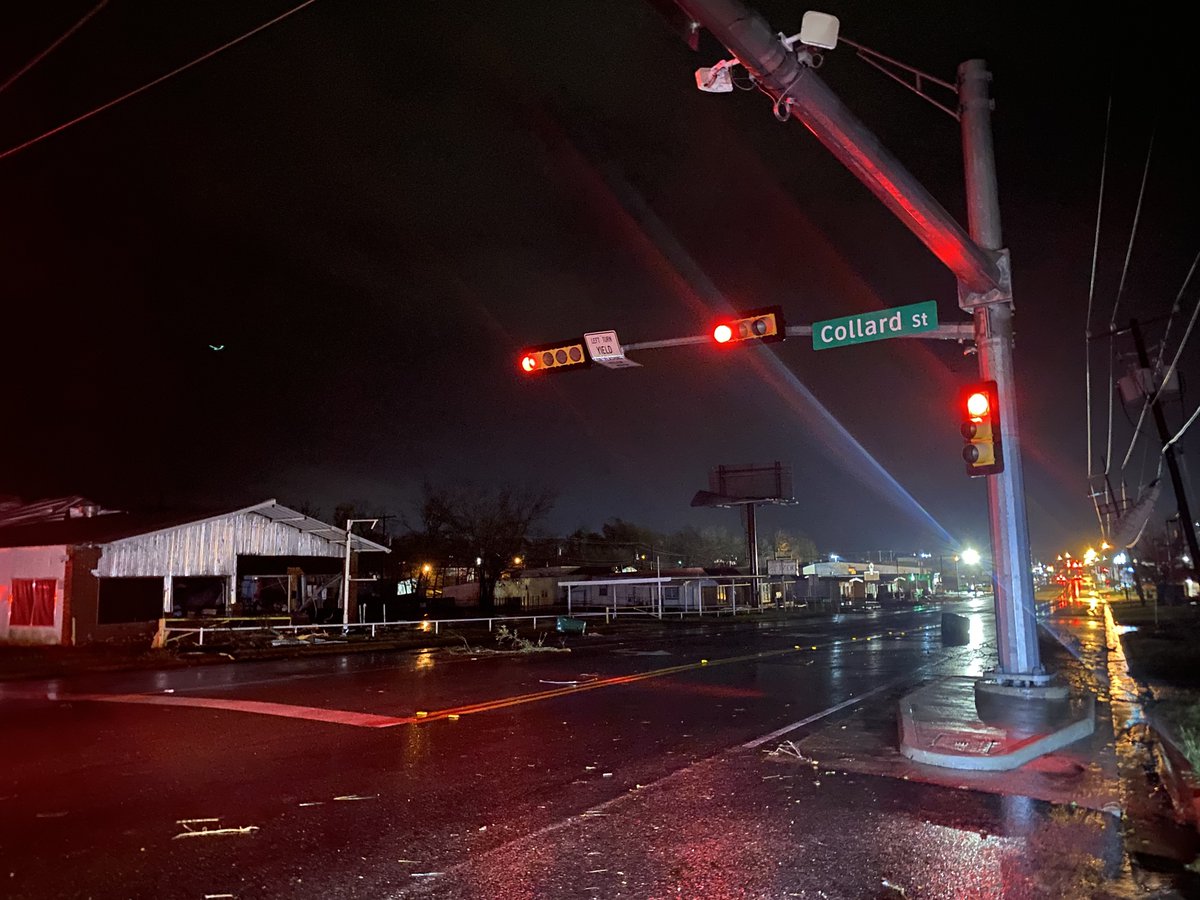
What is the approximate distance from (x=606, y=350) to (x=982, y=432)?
5828 mm

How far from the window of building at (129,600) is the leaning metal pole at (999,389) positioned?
2671cm

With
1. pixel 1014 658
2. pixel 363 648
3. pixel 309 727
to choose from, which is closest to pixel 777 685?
pixel 1014 658

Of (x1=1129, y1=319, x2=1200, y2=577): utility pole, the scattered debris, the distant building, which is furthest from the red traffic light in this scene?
the distant building

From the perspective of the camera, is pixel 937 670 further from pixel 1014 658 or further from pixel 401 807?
pixel 401 807

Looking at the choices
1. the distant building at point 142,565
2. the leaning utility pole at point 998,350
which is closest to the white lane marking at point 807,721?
the leaning utility pole at point 998,350

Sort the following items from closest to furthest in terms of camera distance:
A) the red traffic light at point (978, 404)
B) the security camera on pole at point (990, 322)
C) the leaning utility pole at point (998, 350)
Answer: the security camera on pole at point (990, 322), the red traffic light at point (978, 404), the leaning utility pole at point (998, 350)

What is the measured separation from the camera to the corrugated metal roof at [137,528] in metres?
27.1

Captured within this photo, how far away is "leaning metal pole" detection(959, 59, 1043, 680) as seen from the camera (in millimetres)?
10891

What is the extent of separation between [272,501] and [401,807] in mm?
25185

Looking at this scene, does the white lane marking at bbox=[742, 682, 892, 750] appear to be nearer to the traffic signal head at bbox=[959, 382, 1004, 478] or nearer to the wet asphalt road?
the wet asphalt road

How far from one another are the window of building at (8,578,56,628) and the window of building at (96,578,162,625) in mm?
1420

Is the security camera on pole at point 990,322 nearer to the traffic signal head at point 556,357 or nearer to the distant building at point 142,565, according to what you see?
the traffic signal head at point 556,357

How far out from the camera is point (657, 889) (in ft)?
16.5

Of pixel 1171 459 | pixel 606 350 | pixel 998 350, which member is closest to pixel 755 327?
pixel 606 350
